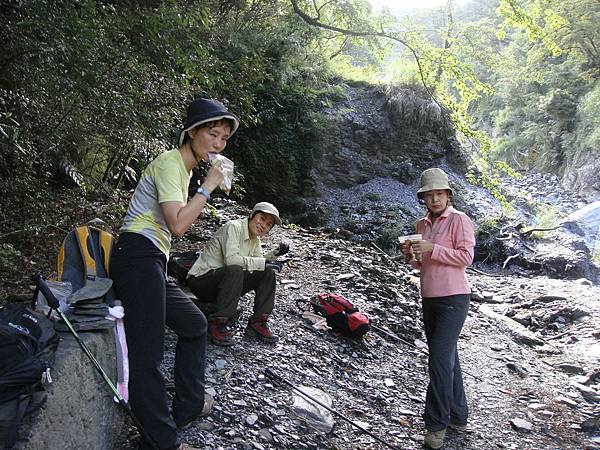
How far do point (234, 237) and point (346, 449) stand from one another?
79.9 inches

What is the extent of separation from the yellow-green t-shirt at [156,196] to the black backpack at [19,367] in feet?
2.21

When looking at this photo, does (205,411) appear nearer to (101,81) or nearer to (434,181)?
(434,181)

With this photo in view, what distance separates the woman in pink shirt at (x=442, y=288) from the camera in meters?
3.67

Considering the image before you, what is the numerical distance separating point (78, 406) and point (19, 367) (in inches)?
24.2

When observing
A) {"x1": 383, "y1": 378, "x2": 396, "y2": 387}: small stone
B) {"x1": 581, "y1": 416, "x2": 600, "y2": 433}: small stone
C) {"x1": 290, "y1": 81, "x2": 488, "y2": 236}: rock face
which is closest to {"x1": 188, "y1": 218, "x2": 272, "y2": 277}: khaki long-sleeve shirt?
{"x1": 383, "y1": 378, "x2": 396, "y2": 387}: small stone

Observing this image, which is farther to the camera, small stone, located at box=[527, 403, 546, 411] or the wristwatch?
→ small stone, located at box=[527, 403, 546, 411]

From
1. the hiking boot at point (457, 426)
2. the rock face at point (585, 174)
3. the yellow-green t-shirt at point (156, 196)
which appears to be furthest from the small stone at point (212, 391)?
the rock face at point (585, 174)

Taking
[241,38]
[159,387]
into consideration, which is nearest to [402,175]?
[241,38]

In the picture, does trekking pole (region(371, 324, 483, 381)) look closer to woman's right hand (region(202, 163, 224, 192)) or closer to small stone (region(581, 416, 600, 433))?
small stone (region(581, 416, 600, 433))

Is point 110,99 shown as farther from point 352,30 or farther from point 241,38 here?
point 241,38

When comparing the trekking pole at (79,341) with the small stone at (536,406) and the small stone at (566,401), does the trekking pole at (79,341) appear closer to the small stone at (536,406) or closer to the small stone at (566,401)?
the small stone at (536,406)

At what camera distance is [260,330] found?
4.62 meters

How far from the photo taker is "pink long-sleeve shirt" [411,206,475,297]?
366 centimetres

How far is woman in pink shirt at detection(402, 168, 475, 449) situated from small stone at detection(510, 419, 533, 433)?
1.48 m
